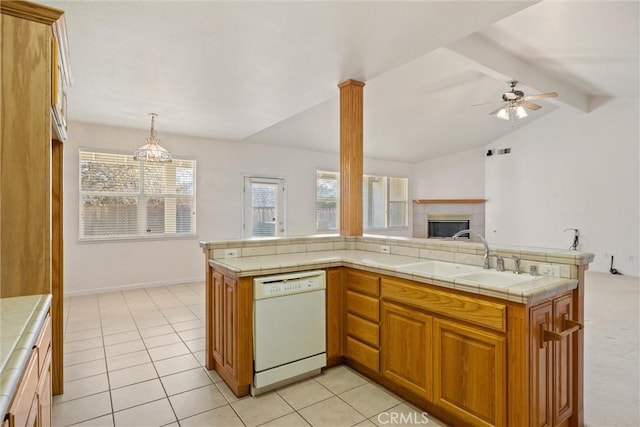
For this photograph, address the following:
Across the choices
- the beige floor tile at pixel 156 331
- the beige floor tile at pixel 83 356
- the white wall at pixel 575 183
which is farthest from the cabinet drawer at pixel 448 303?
the white wall at pixel 575 183

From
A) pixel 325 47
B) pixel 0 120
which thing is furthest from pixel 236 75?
pixel 0 120

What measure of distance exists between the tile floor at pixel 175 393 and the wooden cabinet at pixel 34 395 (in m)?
0.83

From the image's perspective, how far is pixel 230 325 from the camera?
236 centimetres

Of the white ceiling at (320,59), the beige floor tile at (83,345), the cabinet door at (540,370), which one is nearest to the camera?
the cabinet door at (540,370)

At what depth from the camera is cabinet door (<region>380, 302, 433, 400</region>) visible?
6.66ft

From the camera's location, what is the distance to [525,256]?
206 cm

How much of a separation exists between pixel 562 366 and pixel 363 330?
3.99 feet

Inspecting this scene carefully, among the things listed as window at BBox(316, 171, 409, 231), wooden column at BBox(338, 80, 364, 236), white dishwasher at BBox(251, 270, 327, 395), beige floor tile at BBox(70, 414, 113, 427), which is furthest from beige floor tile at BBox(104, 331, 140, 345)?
window at BBox(316, 171, 409, 231)

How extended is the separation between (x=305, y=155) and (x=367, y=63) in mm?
4224

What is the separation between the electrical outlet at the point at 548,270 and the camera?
190cm

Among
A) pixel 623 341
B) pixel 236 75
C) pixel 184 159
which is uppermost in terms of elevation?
pixel 236 75

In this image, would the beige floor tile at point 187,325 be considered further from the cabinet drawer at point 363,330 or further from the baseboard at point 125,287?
the baseboard at point 125,287

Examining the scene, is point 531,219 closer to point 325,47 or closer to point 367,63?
point 367,63

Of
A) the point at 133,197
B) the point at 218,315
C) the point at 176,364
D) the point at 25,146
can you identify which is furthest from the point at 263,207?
the point at 25,146
